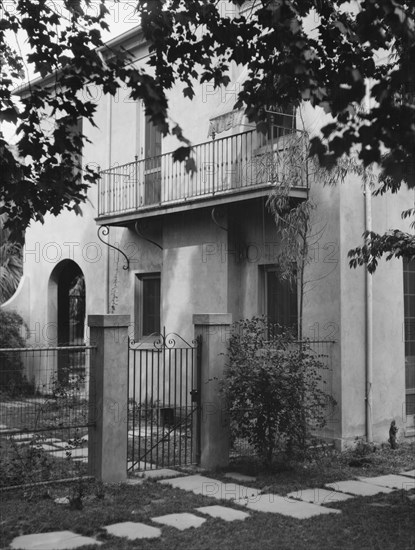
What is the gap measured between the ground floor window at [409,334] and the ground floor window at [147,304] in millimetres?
5714

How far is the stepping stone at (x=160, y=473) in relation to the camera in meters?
9.38

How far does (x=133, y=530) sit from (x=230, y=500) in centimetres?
157

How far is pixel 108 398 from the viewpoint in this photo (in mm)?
8961

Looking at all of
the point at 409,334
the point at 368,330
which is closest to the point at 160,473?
the point at 368,330

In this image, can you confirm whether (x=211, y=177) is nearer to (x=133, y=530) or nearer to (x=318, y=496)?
(x=318, y=496)

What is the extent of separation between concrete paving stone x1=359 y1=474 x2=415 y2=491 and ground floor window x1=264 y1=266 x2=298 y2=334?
12.0 feet

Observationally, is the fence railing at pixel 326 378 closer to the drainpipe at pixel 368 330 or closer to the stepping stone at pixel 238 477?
the drainpipe at pixel 368 330

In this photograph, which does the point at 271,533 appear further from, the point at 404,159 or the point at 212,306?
the point at 212,306

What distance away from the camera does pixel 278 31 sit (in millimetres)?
7176

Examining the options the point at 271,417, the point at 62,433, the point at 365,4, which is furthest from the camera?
the point at 62,433

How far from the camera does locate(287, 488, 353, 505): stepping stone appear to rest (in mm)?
8328

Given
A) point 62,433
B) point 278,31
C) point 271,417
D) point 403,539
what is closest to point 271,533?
point 403,539

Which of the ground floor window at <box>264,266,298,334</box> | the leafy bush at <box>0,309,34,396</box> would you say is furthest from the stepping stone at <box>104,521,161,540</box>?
the leafy bush at <box>0,309,34,396</box>

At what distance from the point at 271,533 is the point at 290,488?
196cm
